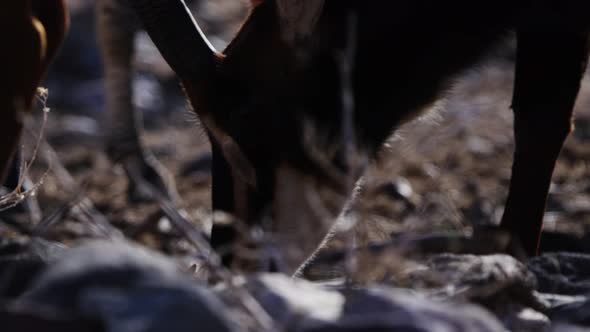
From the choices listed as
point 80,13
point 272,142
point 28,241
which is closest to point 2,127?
point 28,241

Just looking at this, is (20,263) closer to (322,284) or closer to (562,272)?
(322,284)

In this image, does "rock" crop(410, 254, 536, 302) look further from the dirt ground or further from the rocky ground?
the dirt ground

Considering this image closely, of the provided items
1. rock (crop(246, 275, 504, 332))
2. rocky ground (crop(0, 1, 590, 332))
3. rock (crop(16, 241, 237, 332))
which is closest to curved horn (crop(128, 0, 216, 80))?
rocky ground (crop(0, 1, 590, 332))

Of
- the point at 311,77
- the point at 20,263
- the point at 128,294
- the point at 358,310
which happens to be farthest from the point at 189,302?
the point at 311,77

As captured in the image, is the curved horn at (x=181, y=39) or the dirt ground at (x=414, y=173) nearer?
the curved horn at (x=181, y=39)

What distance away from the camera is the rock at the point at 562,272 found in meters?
Result: 3.79

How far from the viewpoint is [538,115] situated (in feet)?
15.2

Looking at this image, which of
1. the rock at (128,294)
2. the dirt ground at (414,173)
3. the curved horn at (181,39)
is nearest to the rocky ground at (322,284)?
the rock at (128,294)

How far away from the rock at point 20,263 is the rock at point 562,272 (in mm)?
1639

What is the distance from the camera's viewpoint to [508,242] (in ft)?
14.2

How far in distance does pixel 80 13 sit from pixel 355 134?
36.6 feet

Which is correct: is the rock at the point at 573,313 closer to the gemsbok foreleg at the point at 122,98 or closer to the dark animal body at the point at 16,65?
the dark animal body at the point at 16,65

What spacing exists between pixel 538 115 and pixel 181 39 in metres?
1.52

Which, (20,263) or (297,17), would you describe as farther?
(297,17)
